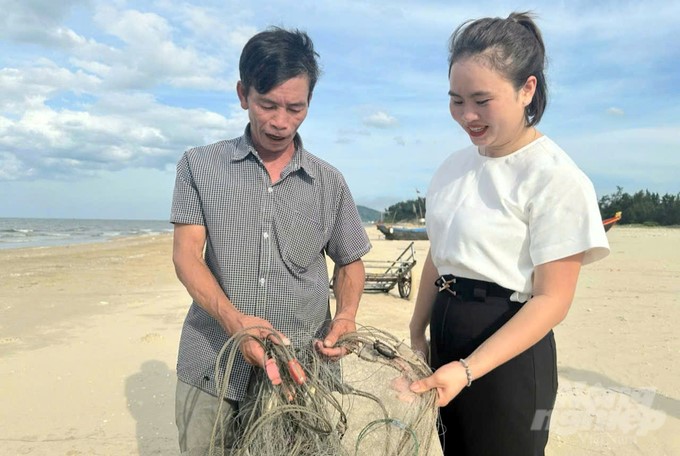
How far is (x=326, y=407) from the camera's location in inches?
80.0

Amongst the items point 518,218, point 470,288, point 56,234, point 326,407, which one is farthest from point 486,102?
point 56,234

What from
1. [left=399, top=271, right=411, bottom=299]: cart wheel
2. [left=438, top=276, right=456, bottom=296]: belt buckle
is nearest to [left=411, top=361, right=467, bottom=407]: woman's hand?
[left=438, top=276, right=456, bottom=296]: belt buckle

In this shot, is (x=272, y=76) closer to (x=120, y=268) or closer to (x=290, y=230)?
(x=290, y=230)

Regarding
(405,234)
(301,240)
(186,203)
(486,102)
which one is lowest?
(405,234)

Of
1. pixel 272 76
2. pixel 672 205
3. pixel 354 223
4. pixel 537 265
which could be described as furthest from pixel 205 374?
pixel 672 205

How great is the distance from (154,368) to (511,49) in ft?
17.3

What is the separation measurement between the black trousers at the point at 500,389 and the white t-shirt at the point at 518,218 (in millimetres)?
113

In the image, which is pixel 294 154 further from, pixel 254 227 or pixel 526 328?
pixel 526 328

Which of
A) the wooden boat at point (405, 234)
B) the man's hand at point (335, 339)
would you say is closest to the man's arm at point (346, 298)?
the man's hand at point (335, 339)

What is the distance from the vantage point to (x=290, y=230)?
7.55 ft

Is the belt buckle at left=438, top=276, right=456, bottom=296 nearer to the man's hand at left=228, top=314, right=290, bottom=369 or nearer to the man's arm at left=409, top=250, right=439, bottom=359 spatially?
the man's arm at left=409, top=250, right=439, bottom=359

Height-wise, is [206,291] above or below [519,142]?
below

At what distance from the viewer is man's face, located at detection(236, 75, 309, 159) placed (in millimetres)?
2154

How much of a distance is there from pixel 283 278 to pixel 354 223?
1.45 ft
